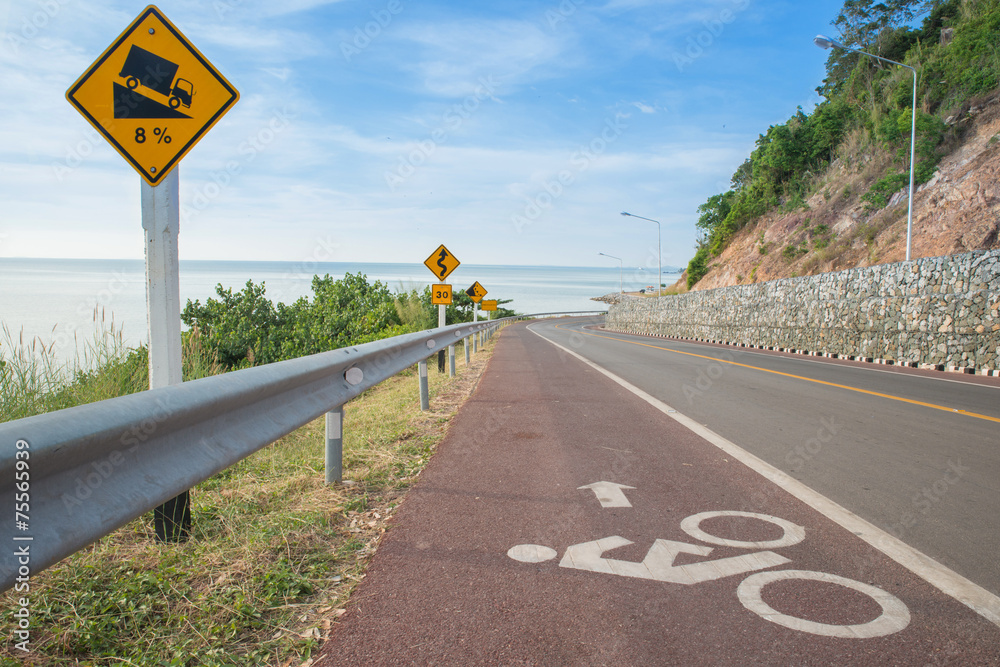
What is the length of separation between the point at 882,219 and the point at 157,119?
36.8 metres

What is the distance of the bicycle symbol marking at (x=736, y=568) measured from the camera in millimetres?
2684

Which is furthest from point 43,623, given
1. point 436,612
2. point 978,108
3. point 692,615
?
point 978,108

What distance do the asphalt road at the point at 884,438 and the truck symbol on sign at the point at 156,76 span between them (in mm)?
5141

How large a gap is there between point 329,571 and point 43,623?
3.89ft

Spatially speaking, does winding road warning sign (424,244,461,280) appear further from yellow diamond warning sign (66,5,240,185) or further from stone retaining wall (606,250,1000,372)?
yellow diamond warning sign (66,5,240,185)

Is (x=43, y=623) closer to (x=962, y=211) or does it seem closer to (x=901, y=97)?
(x=962, y=211)

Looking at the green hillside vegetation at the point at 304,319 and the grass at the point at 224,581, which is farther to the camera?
the green hillside vegetation at the point at 304,319

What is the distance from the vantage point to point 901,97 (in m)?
37.3

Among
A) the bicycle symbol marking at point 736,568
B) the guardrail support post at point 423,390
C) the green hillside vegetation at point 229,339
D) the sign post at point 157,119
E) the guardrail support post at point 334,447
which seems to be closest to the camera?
the bicycle symbol marking at point 736,568

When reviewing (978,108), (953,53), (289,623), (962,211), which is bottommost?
(289,623)

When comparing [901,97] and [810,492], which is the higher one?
[901,97]

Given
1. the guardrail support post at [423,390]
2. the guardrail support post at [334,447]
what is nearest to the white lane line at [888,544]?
the guardrail support post at [334,447]

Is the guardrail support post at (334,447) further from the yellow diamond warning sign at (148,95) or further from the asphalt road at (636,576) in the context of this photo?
the yellow diamond warning sign at (148,95)

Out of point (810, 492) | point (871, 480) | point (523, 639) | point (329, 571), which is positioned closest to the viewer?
point (523, 639)
